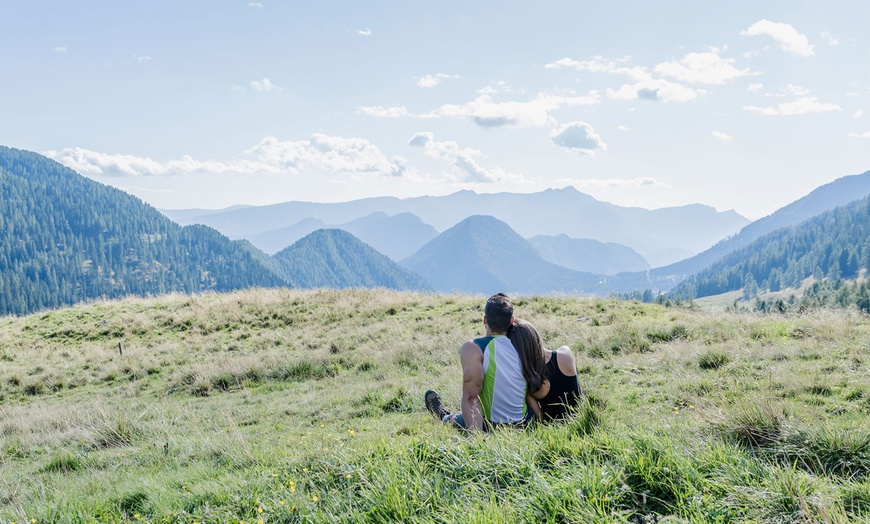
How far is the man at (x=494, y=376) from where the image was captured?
5.36m

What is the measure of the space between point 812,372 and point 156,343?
678 inches

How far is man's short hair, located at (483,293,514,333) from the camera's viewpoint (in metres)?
5.38

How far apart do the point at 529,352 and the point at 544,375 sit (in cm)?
36

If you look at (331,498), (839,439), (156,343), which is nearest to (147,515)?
(331,498)

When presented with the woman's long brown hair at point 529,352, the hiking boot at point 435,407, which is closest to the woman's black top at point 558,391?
the woman's long brown hair at point 529,352

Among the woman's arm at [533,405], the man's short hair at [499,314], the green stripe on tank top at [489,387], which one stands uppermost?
the man's short hair at [499,314]

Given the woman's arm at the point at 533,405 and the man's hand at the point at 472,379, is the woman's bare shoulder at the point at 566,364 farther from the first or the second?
the man's hand at the point at 472,379

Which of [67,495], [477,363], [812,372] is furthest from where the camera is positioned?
[812,372]

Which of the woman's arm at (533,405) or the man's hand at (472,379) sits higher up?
the man's hand at (472,379)

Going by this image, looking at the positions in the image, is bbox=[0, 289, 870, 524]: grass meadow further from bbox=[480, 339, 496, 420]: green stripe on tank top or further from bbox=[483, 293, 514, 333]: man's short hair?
bbox=[483, 293, 514, 333]: man's short hair

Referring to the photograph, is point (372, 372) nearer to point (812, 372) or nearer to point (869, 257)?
point (812, 372)

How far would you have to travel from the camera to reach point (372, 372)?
1128 centimetres

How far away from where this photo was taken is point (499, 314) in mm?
5387

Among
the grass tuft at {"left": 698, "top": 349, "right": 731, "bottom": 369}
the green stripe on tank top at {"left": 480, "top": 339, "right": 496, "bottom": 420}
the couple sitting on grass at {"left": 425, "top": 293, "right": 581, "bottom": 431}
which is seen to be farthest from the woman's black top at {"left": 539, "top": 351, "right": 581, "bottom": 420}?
the grass tuft at {"left": 698, "top": 349, "right": 731, "bottom": 369}
